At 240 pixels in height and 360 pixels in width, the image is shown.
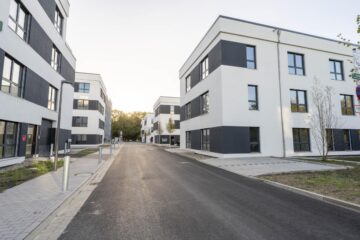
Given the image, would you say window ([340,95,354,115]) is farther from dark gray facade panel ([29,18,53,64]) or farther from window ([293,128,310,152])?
dark gray facade panel ([29,18,53,64])

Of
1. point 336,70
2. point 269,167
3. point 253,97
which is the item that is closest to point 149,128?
point 253,97

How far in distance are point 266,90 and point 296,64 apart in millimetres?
5116

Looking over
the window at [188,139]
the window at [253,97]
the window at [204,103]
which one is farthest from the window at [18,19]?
the window at [188,139]

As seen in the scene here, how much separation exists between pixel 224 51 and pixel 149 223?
16664 millimetres

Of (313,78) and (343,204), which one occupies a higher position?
(313,78)

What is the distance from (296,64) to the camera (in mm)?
20281

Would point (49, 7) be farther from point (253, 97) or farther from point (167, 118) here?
point (167, 118)

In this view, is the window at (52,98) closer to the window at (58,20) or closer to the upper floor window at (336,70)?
the window at (58,20)

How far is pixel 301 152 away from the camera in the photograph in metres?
18.8

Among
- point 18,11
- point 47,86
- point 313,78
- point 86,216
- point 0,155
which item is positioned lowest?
point 86,216

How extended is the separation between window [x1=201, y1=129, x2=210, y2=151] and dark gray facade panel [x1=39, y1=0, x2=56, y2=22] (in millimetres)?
17464

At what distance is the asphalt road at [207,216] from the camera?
385 centimetres

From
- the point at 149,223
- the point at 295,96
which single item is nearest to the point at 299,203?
the point at 149,223

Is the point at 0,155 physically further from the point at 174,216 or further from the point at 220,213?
the point at 220,213
